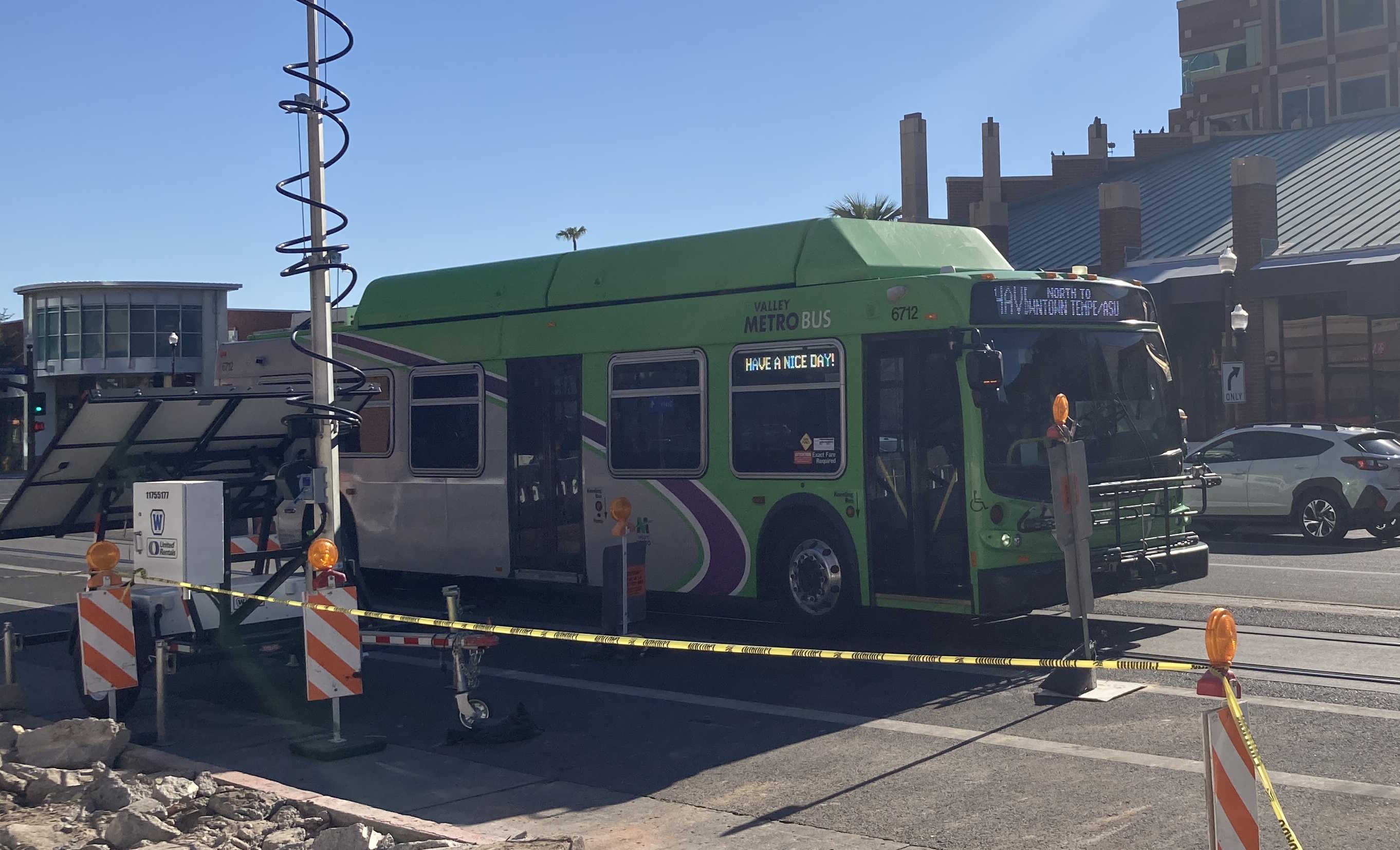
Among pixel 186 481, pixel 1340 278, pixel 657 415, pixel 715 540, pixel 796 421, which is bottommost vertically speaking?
pixel 715 540

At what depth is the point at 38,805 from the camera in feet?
25.7

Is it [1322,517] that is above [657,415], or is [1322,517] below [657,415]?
below

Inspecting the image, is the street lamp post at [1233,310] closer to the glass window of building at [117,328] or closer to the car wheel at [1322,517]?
the car wheel at [1322,517]

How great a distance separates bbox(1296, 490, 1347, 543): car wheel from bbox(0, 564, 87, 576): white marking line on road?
18.2 metres

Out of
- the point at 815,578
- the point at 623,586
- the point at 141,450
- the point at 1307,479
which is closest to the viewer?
the point at 141,450

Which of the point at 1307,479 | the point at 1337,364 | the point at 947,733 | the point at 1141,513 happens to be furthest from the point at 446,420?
the point at 1337,364

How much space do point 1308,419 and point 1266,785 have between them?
3000 centimetres

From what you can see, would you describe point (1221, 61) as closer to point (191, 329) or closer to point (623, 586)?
point (191, 329)

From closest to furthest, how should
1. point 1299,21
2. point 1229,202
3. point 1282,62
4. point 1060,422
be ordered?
point 1060,422 → point 1229,202 → point 1299,21 → point 1282,62

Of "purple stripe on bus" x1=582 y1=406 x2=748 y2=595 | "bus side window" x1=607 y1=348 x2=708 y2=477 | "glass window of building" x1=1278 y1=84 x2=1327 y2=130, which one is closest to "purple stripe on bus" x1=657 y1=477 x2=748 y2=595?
"purple stripe on bus" x1=582 y1=406 x2=748 y2=595

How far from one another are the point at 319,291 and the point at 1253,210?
26414 mm

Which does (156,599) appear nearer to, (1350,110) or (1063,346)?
(1063,346)

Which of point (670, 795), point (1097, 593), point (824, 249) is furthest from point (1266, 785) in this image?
point (824, 249)

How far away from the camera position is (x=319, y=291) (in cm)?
1138
